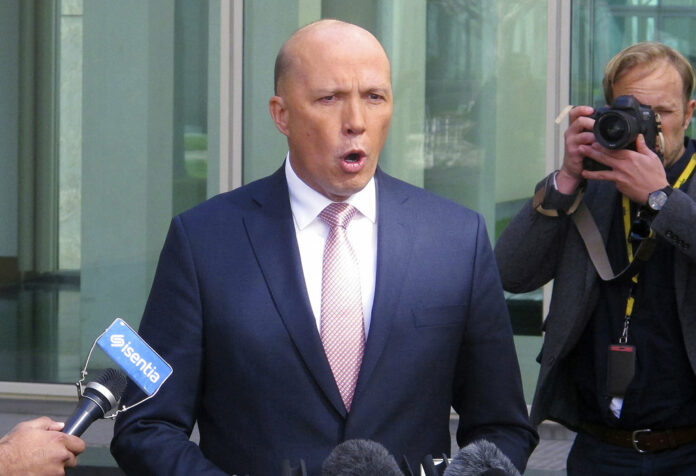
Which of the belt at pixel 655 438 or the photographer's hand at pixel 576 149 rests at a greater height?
the photographer's hand at pixel 576 149

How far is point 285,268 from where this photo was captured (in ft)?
8.24

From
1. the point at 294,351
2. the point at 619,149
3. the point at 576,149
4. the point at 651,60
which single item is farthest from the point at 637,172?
the point at 294,351

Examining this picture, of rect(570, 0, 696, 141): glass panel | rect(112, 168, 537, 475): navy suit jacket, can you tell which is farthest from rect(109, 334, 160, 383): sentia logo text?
rect(570, 0, 696, 141): glass panel

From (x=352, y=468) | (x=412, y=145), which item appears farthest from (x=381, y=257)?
(x=412, y=145)

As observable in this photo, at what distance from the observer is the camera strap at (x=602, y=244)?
313cm

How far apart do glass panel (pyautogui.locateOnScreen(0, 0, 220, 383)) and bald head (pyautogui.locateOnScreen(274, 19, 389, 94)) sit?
444 cm

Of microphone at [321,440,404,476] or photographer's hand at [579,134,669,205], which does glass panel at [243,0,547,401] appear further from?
microphone at [321,440,404,476]

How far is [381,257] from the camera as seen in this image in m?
2.52

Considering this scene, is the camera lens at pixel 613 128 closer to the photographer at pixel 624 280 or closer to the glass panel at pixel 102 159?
the photographer at pixel 624 280

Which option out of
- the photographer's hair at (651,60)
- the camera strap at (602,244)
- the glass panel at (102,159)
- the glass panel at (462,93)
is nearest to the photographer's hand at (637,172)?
the camera strap at (602,244)

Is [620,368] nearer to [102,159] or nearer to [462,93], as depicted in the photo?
[462,93]

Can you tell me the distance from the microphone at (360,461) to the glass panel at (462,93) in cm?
471

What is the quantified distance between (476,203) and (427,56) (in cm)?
83

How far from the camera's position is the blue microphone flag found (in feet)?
6.86
